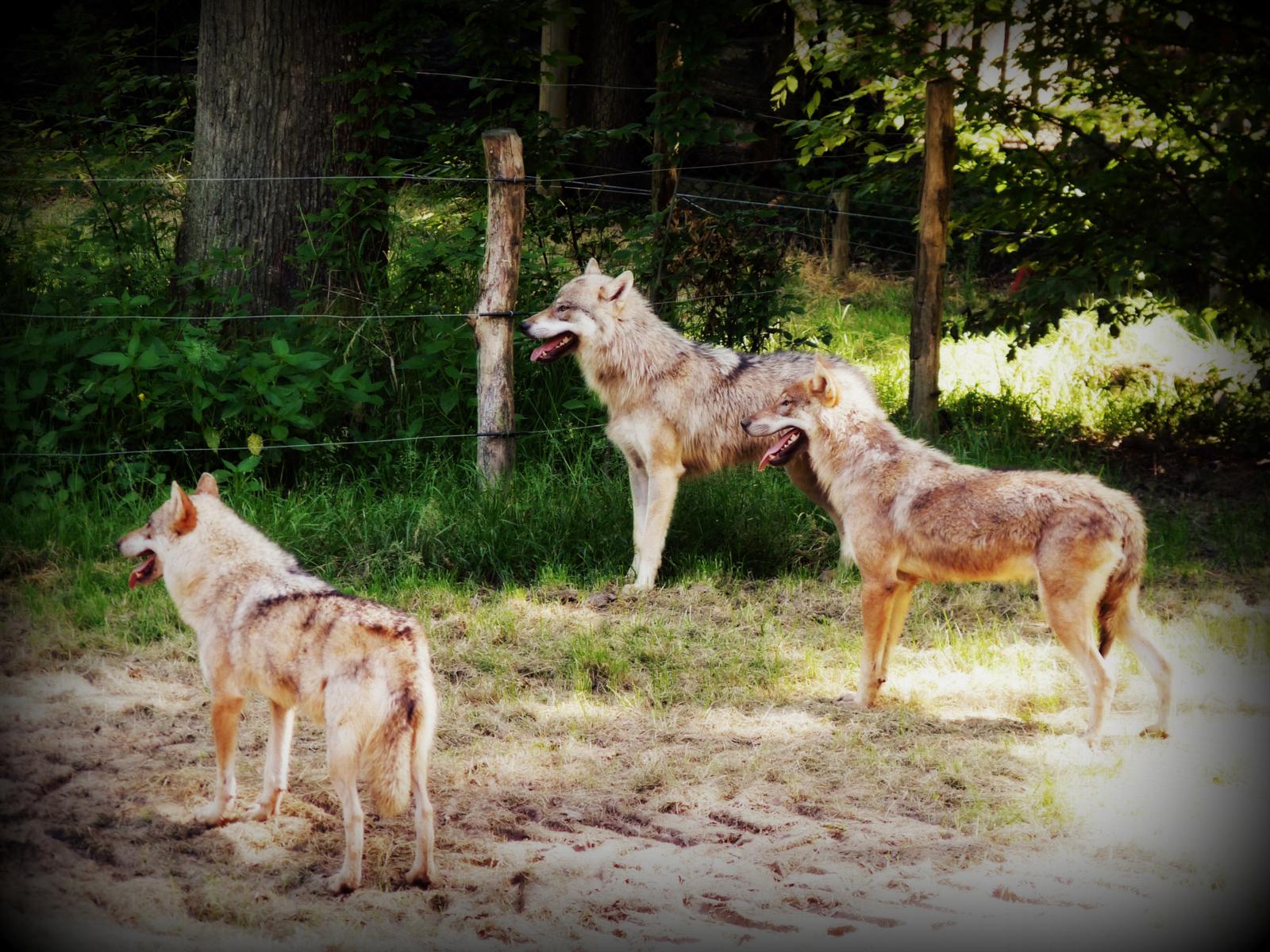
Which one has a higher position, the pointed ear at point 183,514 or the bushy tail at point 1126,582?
the pointed ear at point 183,514

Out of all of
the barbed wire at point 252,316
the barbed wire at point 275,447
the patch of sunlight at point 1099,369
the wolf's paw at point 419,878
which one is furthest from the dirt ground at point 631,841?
the patch of sunlight at point 1099,369

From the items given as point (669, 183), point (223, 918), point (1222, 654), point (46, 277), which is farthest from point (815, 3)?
point (223, 918)

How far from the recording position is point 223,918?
12.8 feet

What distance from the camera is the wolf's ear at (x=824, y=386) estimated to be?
6.45 meters

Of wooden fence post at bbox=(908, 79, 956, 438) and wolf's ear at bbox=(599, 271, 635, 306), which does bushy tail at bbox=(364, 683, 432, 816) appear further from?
wooden fence post at bbox=(908, 79, 956, 438)

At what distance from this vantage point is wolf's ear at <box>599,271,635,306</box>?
7.95 metres

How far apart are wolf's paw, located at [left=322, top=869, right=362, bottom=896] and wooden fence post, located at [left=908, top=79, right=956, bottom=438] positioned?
613 centimetres

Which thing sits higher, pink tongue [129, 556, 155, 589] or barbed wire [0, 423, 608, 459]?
A: barbed wire [0, 423, 608, 459]

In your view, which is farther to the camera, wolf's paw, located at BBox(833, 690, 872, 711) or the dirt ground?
wolf's paw, located at BBox(833, 690, 872, 711)

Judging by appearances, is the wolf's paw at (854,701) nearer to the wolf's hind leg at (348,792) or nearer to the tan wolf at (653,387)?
the tan wolf at (653,387)

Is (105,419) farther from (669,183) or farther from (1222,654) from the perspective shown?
(1222,654)

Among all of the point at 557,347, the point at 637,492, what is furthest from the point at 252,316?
the point at 637,492

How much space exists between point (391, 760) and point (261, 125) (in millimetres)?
6583

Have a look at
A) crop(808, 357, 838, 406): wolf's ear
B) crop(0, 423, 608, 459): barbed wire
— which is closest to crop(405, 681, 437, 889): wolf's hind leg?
crop(808, 357, 838, 406): wolf's ear
